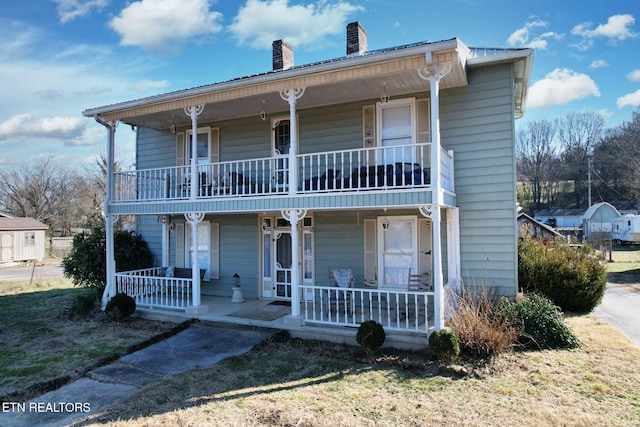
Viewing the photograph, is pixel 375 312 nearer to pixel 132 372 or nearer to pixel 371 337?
pixel 371 337

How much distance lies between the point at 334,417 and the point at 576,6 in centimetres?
1721

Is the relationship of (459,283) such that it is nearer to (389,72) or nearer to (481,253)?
(481,253)

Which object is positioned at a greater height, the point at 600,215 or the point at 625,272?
the point at 600,215

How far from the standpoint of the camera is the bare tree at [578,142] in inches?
2256

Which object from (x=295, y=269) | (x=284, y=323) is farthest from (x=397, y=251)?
(x=284, y=323)

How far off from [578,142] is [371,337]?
217 ft

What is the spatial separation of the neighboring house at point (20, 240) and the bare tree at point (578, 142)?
6694cm

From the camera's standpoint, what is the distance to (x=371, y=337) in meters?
7.26

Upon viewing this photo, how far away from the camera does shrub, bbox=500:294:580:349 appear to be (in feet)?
24.8

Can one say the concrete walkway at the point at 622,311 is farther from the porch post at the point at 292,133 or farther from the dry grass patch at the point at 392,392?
the porch post at the point at 292,133

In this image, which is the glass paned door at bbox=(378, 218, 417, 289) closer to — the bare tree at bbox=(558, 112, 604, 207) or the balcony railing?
the balcony railing

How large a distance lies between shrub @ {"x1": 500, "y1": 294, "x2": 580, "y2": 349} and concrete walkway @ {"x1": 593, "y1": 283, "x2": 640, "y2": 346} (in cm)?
176

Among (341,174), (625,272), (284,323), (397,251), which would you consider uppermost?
(341,174)

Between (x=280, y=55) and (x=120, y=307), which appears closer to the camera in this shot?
(x=120, y=307)
